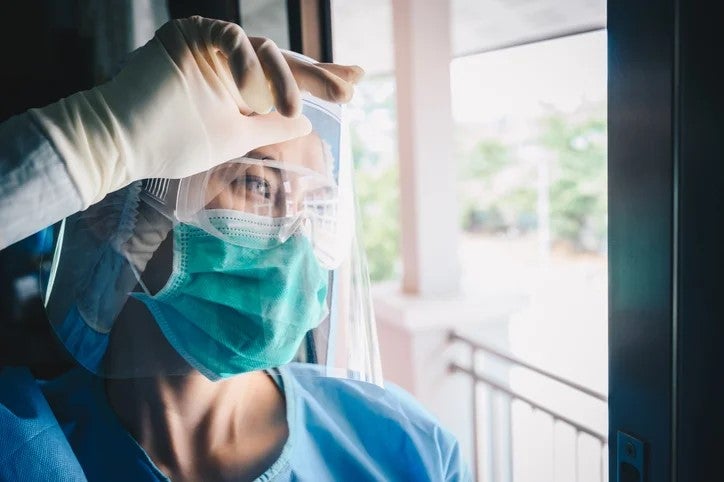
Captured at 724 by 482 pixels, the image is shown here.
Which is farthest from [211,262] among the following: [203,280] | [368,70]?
[368,70]

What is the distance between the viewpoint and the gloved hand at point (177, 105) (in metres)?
0.64

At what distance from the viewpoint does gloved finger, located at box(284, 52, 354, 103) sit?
27.0 inches

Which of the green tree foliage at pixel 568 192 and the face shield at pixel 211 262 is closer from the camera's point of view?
the face shield at pixel 211 262

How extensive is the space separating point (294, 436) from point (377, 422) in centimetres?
17

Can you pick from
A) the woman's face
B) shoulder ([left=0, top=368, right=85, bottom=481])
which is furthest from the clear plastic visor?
shoulder ([left=0, top=368, right=85, bottom=481])

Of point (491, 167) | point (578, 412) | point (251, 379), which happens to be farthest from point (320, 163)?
point (491, 167)

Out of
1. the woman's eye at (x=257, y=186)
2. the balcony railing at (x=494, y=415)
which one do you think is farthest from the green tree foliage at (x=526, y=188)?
the woman's eye at (x=257, y=186)

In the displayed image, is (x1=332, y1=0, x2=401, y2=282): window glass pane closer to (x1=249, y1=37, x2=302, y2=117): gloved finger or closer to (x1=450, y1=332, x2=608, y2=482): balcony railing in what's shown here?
(x1=249, y1=37, x2=302, y2=117): gloved finger

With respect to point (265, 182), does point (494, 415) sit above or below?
A: below

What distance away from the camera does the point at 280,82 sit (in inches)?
24.9

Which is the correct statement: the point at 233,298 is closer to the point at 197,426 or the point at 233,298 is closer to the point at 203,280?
the point at 203,280

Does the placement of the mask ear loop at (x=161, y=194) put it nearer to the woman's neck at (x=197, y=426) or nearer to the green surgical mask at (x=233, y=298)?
the green surgical mask at (x=233, y=298)

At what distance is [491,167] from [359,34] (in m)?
8.92

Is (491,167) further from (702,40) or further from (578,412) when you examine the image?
(702,40)
